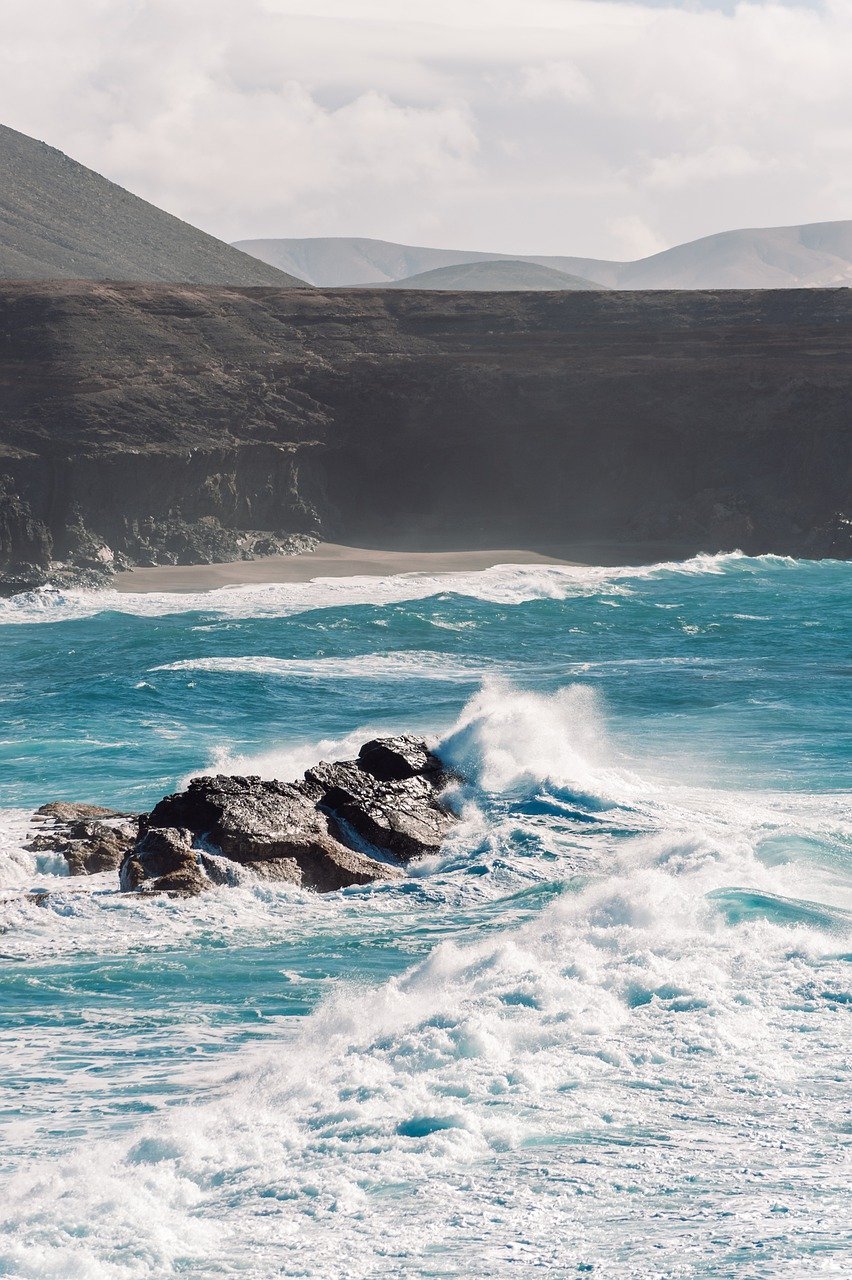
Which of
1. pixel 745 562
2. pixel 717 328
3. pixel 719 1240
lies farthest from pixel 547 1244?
pixel 717 328

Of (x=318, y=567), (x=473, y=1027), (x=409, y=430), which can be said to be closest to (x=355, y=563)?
(x=318, y=567)

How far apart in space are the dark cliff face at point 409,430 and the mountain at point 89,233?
47.3 meters

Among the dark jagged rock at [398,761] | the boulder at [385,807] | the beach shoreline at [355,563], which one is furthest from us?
Result: the beach shoreline at [355,563]

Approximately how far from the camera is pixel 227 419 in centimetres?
4941

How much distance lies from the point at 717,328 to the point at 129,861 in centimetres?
4840

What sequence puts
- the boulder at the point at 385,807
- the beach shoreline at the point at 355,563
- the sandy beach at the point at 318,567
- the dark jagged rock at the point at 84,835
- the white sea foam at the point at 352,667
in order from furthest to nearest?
the beach shoreline at the point at 355,563, the sandy beach at the point at 318,567, the white sea foam at the point at 352,667, the boulder at the point at 385,807, the dark jagged rock at the point at 84,835

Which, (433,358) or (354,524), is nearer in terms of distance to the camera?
(354,524)

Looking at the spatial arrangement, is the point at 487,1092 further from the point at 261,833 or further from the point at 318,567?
the point at 318,567

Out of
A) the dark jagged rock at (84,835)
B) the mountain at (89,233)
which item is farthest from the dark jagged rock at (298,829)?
the mountain at (89,233)

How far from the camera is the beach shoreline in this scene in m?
41.3

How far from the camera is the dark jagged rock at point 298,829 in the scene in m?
13.5

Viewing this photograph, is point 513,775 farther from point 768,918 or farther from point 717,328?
point 717,328

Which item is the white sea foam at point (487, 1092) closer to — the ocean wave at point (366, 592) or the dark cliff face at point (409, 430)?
the ocean wave at point (366, 592)

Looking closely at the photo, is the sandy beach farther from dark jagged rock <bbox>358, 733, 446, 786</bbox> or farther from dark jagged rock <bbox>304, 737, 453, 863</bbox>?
dark jagged rock <bbox>304, 737, 453, 863</bbox>
